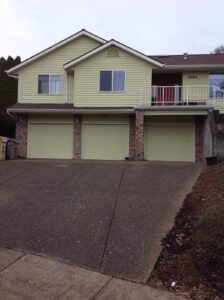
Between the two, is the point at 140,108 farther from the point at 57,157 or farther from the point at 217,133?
the point at 57,157

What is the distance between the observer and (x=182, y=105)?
1733cm

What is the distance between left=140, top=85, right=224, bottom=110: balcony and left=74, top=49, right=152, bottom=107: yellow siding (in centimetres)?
51

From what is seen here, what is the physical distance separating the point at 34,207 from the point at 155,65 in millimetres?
11973

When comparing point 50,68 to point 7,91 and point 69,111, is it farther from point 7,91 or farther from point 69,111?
point 7,91

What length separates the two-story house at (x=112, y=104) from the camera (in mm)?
18172

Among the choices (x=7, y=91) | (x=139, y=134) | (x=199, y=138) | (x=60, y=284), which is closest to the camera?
(x=60, y=284)

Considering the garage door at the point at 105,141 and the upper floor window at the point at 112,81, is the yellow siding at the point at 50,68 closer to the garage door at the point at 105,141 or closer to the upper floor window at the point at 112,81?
the upper floor window at the point at 112,81

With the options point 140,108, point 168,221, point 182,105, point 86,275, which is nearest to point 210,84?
point 182,105

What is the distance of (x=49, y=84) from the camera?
19609 millimetres

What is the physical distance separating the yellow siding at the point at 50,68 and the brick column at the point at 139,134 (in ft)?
14.1

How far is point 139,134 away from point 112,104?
239 centimetres

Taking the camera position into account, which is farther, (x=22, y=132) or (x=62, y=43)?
(x=62, y=43)

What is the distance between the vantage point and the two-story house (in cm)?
1817

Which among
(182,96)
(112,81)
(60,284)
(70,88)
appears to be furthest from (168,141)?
(60,284)
